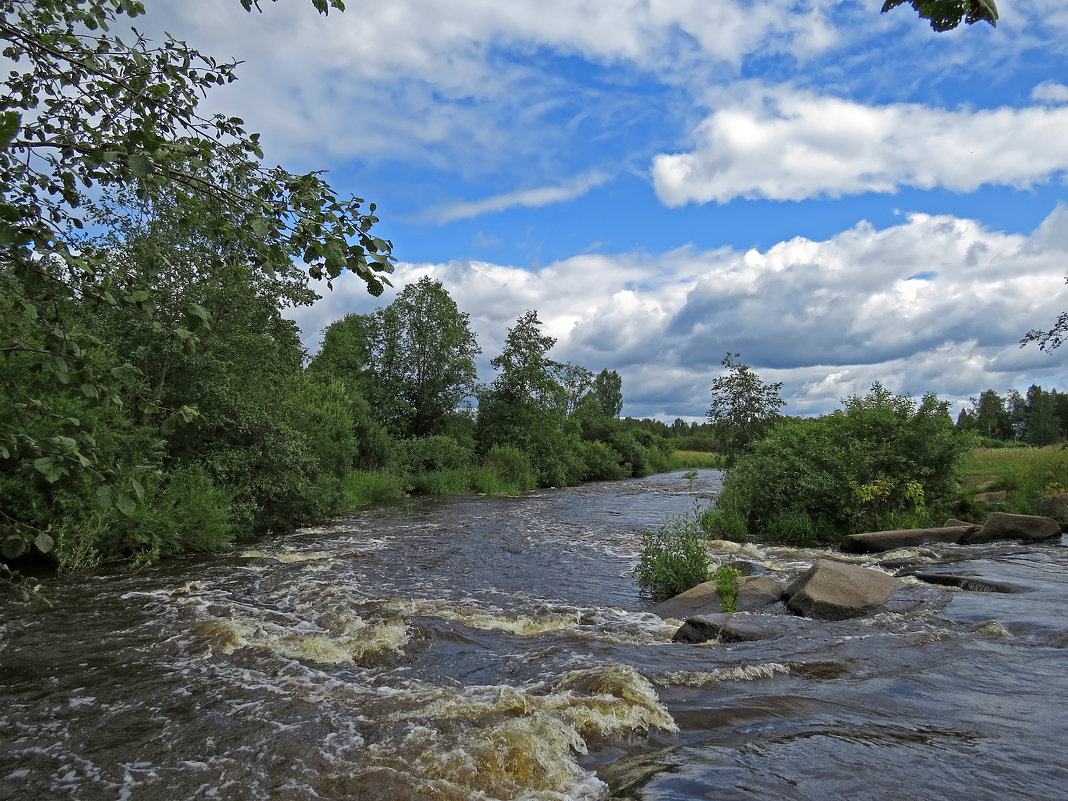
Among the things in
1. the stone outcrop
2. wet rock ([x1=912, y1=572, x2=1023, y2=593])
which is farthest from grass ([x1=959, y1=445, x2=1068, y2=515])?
the stone outcrop

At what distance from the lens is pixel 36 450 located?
263 centimetres

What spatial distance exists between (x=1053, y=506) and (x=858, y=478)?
4.86 metres

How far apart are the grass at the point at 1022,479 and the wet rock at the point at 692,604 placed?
11823 millimetres

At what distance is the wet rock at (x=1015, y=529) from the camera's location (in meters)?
15.0

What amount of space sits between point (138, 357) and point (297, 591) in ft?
27.6

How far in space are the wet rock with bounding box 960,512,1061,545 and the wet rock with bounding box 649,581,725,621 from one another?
8927 millimetres

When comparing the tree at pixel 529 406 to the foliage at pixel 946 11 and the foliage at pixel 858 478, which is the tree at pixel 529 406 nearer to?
the foliage at pixel 858 478

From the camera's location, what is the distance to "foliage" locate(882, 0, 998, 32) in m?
2.02

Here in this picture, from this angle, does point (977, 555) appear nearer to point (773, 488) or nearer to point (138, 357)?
point (773, 488)

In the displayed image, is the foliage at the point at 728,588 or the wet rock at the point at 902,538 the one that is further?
the wet rock at the point at 902,538

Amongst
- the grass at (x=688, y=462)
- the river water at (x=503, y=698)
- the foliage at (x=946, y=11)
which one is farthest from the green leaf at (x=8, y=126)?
the grass at (x=688, y=462)

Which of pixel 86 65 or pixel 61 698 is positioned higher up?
pixel 86 65

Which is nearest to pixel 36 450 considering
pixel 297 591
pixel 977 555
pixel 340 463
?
pixel 297 591

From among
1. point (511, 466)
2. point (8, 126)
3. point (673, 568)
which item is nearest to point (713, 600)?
point (673, 568)
